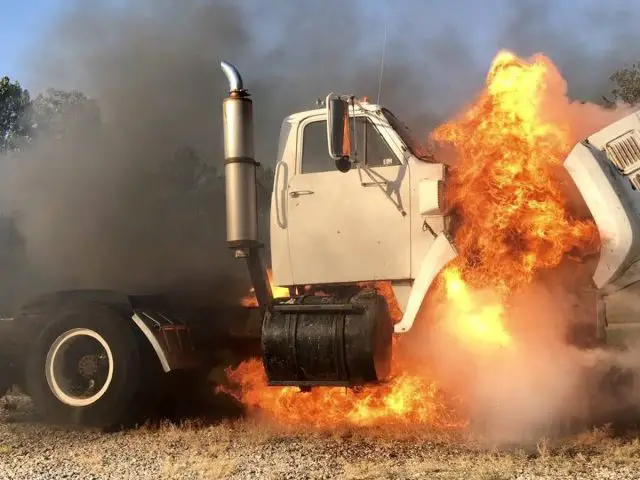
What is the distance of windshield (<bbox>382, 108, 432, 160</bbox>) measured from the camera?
634 cm

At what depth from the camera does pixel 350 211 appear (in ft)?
20.5

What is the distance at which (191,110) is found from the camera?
984 centimetres

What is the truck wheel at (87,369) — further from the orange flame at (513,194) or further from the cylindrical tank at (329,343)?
the orange flame at (513,194)

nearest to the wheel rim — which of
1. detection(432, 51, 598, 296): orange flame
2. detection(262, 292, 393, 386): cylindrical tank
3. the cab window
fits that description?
detection(262, 292, 393, 386): cylindrical tank

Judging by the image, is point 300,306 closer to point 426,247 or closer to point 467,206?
point 426,247

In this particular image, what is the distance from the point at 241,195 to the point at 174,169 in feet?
9.48

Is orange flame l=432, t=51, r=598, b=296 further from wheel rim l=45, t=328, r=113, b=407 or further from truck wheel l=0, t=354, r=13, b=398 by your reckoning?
truck wheel l=0, t=354, r=13, b=398

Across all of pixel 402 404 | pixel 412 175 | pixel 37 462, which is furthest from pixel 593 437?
pixel 37 462

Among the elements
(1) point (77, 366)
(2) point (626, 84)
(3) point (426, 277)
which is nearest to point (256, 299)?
(3) point (426, 277)

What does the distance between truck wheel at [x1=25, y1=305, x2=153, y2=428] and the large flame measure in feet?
7.15

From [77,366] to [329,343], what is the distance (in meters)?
2.89

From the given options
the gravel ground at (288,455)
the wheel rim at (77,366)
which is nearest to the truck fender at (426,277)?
the gravel ground at (288,455)

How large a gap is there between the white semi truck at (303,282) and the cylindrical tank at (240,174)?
0.01m

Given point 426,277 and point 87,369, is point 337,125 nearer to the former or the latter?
point 426,277
